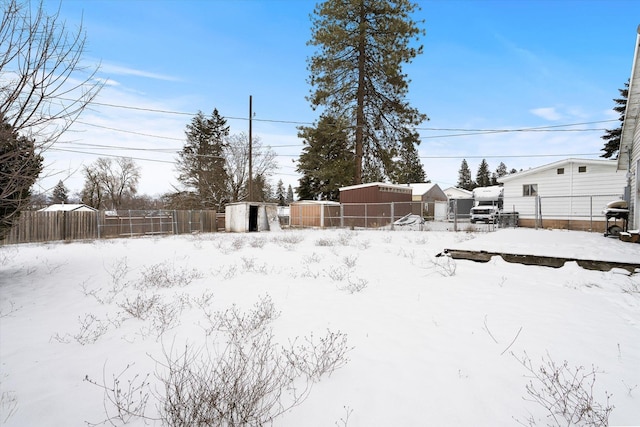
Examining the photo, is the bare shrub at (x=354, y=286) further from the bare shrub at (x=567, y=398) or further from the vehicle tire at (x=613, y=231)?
the vehicle tire at (x=613, y=231)

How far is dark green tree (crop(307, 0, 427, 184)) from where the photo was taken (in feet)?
68.8

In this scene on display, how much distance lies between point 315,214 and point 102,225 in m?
15.3

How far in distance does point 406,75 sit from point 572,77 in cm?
1016

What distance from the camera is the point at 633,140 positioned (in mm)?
10344

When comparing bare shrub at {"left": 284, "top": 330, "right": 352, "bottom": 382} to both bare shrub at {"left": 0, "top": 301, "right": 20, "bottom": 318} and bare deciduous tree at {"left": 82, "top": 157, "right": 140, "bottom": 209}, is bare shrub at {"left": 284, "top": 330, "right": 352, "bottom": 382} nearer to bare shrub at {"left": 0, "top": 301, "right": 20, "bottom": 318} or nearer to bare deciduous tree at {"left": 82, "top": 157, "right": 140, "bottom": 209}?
bare shrub at {"left": 0, "top": 301, "right": 20, "bottom": 318}

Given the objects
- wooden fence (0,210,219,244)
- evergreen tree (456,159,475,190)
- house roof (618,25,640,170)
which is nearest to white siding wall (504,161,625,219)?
house roof (618,25,640,170)

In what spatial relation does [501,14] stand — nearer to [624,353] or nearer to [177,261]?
[624,353]

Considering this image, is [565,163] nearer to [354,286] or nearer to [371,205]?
[371,205]

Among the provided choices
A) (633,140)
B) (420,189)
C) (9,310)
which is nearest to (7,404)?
(9,310)

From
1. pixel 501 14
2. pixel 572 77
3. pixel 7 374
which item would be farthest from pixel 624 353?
pixel 572 77

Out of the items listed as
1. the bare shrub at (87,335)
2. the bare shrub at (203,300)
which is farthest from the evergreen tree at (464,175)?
the bare shrub at (87,335)

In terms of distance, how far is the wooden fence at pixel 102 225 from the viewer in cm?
1620

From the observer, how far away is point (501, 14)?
1273cm

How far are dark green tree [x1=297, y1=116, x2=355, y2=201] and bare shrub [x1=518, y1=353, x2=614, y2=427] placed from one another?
21.3 m
